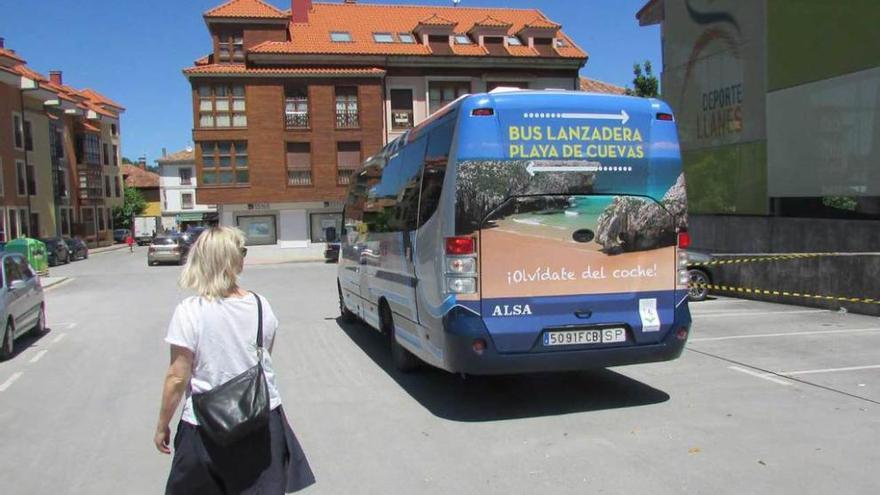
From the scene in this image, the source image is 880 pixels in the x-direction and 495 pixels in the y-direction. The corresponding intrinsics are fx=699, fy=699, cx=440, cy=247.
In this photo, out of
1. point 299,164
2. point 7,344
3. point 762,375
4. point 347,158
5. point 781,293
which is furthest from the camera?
point 347,158

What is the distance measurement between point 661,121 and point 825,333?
5353 millimetres

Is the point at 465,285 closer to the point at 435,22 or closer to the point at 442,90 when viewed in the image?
the point at 442,90

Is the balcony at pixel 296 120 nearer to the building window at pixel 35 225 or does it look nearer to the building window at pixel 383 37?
the building window at pixel 383 37

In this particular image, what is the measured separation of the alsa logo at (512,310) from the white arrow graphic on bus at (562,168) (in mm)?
1073

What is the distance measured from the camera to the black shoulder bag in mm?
2793

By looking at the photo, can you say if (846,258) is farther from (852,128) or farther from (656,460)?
(656,460)

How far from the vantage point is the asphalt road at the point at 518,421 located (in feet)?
14.7

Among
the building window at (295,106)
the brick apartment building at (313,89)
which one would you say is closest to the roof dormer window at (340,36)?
the brick apartment building at (313,89)

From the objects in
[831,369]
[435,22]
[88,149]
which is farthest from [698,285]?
[88,149]

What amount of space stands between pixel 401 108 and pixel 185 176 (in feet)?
163

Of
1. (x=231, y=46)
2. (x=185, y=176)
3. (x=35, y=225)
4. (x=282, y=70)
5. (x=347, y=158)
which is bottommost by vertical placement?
(x=35, y=225)

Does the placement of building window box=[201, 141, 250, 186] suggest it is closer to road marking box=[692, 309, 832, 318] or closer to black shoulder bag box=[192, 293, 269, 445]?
road marking box=[692, 309, 832, 318]

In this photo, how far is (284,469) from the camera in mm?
3092

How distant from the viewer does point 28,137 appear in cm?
4691
